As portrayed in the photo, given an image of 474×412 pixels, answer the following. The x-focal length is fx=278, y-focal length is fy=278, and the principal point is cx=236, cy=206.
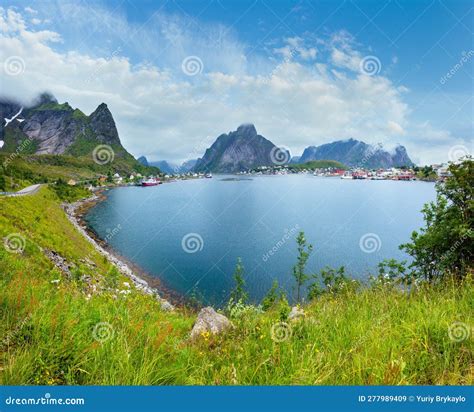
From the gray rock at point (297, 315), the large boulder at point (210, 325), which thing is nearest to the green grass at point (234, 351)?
the gray rock at point (297, 315)

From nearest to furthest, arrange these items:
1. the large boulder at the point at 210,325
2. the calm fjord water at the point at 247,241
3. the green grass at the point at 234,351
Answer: the green grass at the point at 234,351
the large boulder at the point at 210,325
the calm fjord water at the point at 247,241

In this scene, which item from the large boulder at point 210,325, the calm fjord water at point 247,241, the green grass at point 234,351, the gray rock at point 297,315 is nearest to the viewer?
the green grass at point 234,351

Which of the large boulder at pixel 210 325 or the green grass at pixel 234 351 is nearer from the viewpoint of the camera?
the green grass at pixel 234 351

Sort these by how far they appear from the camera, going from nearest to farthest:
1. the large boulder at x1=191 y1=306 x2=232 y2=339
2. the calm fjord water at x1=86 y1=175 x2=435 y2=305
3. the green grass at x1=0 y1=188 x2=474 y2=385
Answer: the green grass at x1=0 y1=188 x2=474 y2=385
the large boulder at x1=191 y1=306 x2=232 y2=339
the calm fjord water at x1=86 y1=175 x2=435 y2=305

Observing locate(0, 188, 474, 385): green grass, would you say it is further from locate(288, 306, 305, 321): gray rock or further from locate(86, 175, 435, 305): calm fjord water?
locate(86, 175, 435, 305): calm fjord water

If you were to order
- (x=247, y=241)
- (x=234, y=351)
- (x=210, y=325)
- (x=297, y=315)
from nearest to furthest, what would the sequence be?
(x=234, y=351) < (x=297, y=315) < (x=210, y=325) < (x=247, y=241)

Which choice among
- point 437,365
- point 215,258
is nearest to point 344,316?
point 437,365

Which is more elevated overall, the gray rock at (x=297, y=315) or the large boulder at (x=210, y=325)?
the gray rock at (x=297, y=315)

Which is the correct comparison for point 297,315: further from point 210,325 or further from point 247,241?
point 247,241

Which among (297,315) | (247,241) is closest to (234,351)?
(297,315)

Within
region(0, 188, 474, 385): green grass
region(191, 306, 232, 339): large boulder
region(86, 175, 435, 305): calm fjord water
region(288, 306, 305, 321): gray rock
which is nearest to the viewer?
region(0, 188, 474, 385): green grass

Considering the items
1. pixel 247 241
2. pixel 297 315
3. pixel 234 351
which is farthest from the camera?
pixel 247 241

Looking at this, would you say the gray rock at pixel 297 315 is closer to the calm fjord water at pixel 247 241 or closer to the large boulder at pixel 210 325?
the large boulder at pixel 210 325

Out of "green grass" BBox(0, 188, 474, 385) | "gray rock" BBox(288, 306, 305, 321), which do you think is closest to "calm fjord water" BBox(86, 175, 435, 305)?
"gray rock" BBox(288, 306, 305, 321)
